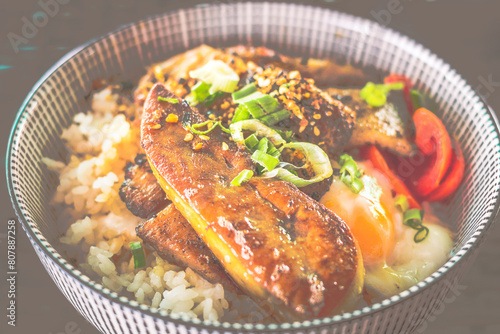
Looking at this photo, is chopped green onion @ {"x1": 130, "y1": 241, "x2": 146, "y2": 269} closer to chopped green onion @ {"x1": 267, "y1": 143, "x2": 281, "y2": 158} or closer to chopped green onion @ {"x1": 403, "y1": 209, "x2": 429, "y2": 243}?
chopped green onion @ {"x1": 267, "y1": 143, "x2": 281, "y2": 158}

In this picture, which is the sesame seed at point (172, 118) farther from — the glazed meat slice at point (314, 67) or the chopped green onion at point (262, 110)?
the glazed meat slice at point (314, 67)

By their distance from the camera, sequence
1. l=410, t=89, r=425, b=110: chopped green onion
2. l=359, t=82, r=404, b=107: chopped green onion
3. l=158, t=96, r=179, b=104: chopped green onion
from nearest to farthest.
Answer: l=158, t=96, r=179, b=104: chopped green onion, l=359, t=82, r=404, b=107: chopped green onion, l=410, t=89, r=425, b=110: chopped green onion

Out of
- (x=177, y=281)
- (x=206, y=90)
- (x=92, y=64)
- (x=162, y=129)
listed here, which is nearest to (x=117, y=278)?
(x=177, y=281)

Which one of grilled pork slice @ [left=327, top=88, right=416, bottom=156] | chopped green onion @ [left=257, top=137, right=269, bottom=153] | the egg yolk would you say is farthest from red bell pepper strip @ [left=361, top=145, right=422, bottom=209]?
chopped green onion @ [left=257, top=137, right=269, bottom=153]

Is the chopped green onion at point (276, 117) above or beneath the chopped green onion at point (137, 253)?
above

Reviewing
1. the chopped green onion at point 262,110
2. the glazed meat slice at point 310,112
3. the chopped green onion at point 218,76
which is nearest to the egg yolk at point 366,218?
the glazed meat slice at point 310,112

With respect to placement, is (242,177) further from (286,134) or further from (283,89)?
(283,89)
